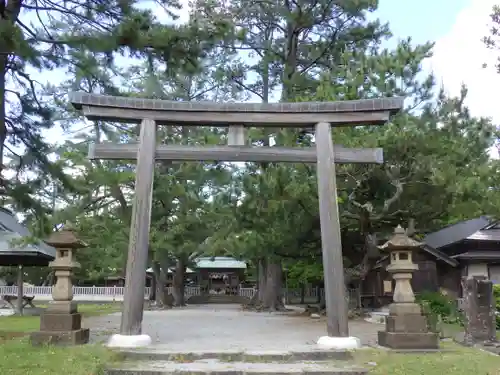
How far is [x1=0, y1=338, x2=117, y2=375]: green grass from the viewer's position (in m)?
6.53

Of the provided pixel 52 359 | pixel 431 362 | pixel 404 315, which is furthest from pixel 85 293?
pixel 431 362

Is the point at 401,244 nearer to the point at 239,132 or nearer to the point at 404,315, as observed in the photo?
the point at 404,315

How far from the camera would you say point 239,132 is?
9.85m

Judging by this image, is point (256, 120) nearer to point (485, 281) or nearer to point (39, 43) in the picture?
point (39, 43)

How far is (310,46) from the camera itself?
835 inches

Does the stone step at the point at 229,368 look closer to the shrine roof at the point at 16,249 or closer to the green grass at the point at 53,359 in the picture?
the green grass at the point at 53,359

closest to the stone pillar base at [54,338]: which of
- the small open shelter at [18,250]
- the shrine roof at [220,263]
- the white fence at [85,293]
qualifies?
the small open shelter at [18,250]

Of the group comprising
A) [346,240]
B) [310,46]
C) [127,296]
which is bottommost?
[127,296]

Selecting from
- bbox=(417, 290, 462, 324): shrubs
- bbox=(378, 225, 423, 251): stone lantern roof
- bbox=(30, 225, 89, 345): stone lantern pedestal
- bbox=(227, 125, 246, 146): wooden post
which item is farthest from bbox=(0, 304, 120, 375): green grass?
bbox=(417, 290, 462, 324): shrubs

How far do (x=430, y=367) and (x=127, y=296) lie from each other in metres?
5.17

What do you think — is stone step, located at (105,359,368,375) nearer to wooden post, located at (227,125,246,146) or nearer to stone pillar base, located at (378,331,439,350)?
stone pillar base, located at (378,331,439,350)

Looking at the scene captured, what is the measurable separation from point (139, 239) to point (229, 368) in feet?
10.2

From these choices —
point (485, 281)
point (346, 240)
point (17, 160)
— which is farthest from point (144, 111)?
point (346, 240)

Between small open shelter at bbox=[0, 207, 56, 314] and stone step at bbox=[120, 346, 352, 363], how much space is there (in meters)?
9.31
